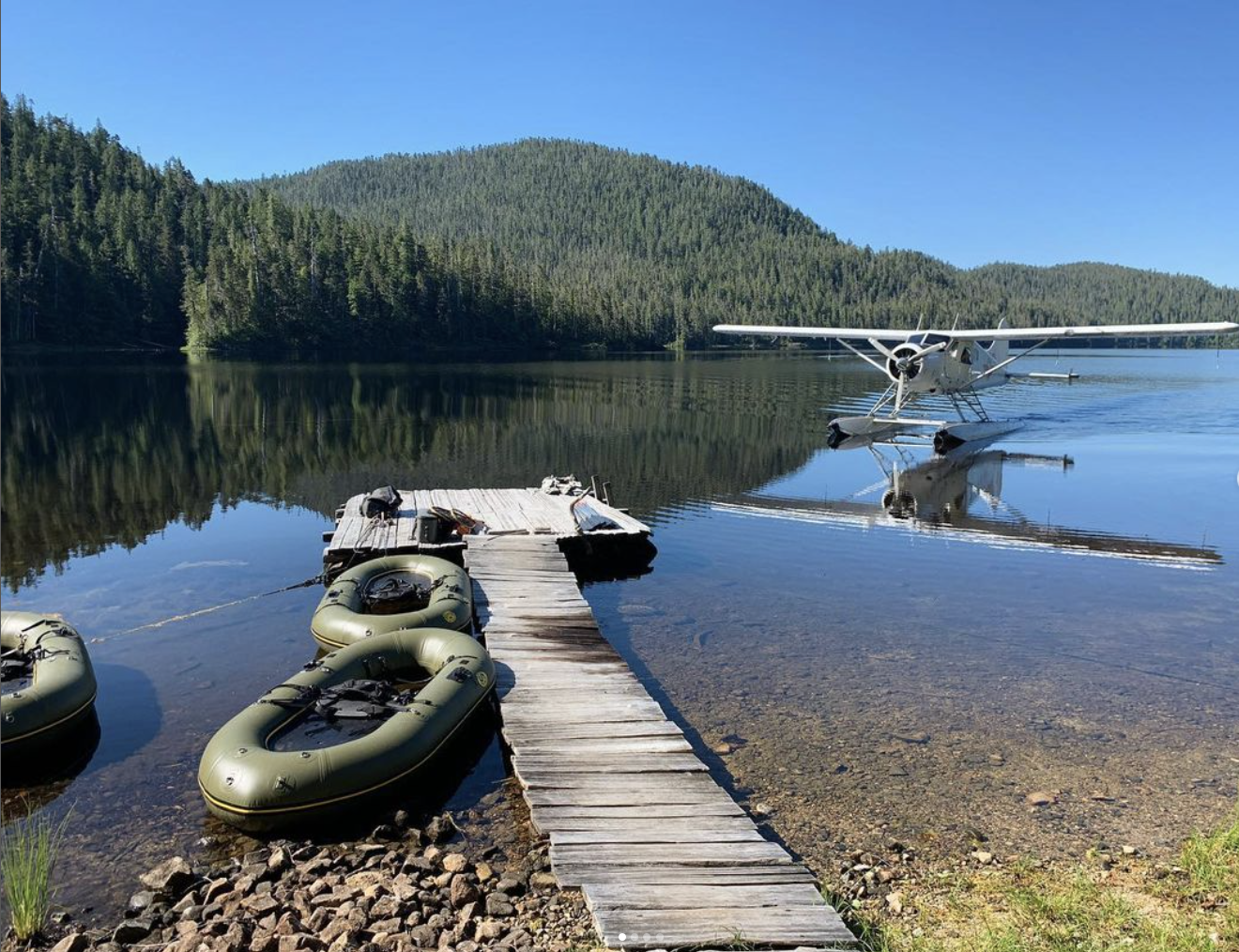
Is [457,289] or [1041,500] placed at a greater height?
[457,289]

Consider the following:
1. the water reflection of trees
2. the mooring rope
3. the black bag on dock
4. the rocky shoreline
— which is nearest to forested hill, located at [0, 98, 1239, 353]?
the water reflection of trees

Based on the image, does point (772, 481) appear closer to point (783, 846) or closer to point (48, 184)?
point (783, 846)

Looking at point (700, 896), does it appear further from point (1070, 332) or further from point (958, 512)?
point (1070, 332)

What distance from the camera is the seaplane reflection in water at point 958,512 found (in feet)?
45.3

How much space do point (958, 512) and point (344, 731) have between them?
1304 cm

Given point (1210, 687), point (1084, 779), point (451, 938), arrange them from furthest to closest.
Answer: point (1210, 687) → point (1084, 779) → point (451, 938)

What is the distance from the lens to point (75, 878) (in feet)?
16.9

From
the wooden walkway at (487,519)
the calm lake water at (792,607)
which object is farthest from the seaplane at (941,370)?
the wooden walkway at (487,519)

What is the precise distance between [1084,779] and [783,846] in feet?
8.25

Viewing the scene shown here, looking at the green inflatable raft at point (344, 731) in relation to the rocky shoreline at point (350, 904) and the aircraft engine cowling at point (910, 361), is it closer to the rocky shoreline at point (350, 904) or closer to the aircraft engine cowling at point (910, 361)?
the rocky shoreline at point (350, 904)

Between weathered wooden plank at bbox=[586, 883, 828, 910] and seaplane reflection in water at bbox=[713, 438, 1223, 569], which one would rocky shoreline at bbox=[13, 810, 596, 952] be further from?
seaplane reflection in water at bbox=[713, 438, 1223, 569]

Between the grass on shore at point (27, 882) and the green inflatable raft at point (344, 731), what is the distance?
0.94 metres

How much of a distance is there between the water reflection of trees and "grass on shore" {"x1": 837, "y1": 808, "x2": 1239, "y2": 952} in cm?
1133

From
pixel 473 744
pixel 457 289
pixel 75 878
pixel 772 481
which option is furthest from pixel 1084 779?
pixel 457 289
